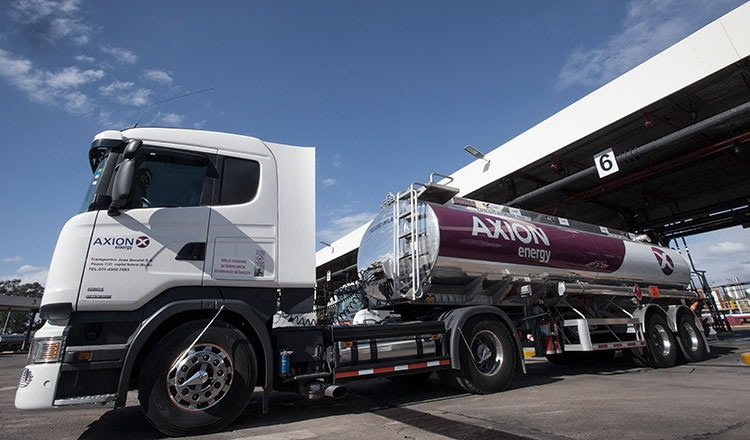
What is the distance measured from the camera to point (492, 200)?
1537cm

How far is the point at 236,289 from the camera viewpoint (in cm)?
467

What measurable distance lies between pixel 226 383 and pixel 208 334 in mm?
533

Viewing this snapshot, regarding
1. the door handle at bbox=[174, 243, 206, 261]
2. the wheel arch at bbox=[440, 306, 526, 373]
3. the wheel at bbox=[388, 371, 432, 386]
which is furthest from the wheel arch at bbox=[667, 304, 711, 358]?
the door handle at bbox=[174, 243, 206, 261]

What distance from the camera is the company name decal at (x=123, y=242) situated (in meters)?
4.16

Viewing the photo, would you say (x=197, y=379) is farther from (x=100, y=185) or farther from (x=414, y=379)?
(x=414, y=379)

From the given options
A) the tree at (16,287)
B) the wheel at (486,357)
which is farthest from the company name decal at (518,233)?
the tree at (16,287)

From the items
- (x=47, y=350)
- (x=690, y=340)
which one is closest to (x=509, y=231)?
(x=47, y=350)

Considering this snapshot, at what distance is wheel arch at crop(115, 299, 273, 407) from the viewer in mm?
3969

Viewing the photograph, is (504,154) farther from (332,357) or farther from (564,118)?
(332,357)

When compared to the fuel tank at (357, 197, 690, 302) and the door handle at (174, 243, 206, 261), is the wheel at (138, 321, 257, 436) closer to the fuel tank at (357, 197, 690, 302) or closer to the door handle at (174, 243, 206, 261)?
the door handle at (174, 243, 206, 261)

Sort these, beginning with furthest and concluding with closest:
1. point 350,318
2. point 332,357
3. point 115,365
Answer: point 350,318 < point 332,357 < point 115,365

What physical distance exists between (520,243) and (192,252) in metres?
5.17

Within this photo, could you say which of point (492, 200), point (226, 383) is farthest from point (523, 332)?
point (492, 200)

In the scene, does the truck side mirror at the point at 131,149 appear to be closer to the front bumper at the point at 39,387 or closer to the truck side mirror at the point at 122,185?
the truck side mirror at the point at 122,185
